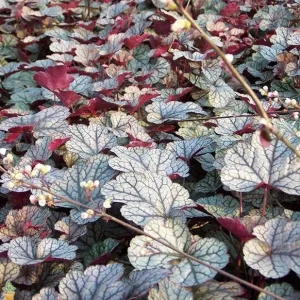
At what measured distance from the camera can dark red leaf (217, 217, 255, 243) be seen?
1.09 meters

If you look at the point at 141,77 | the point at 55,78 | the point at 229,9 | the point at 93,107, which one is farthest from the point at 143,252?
the point at 229,9

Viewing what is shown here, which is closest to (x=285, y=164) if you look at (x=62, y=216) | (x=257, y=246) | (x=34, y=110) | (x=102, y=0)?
(x=257, y=246)

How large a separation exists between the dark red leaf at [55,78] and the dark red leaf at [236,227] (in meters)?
1.05

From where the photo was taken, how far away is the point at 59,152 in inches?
69.4

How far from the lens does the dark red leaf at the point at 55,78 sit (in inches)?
74.2

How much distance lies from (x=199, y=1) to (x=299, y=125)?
1.48 meters

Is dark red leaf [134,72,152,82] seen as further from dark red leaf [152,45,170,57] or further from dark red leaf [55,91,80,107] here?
dark red leaf [55,91,80,107]

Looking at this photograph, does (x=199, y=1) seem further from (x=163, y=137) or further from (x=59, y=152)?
(x=59, y=152)

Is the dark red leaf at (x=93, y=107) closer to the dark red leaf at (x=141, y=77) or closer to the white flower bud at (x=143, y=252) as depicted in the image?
the dark red leaf at (x=141, y=77)

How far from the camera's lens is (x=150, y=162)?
1.46 metres

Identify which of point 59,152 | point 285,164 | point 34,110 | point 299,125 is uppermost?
point 285,164

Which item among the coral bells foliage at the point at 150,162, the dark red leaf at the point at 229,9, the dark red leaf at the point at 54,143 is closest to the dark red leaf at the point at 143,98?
the coral bells foliage at the point at 150,162

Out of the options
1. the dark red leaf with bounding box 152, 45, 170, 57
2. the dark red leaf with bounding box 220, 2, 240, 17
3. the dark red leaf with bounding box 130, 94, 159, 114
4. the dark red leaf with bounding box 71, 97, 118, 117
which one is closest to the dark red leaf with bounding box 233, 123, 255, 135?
the dark red leaf with bounding box 130, 94, 159, 114

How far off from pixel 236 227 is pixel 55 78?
110 centimetres
